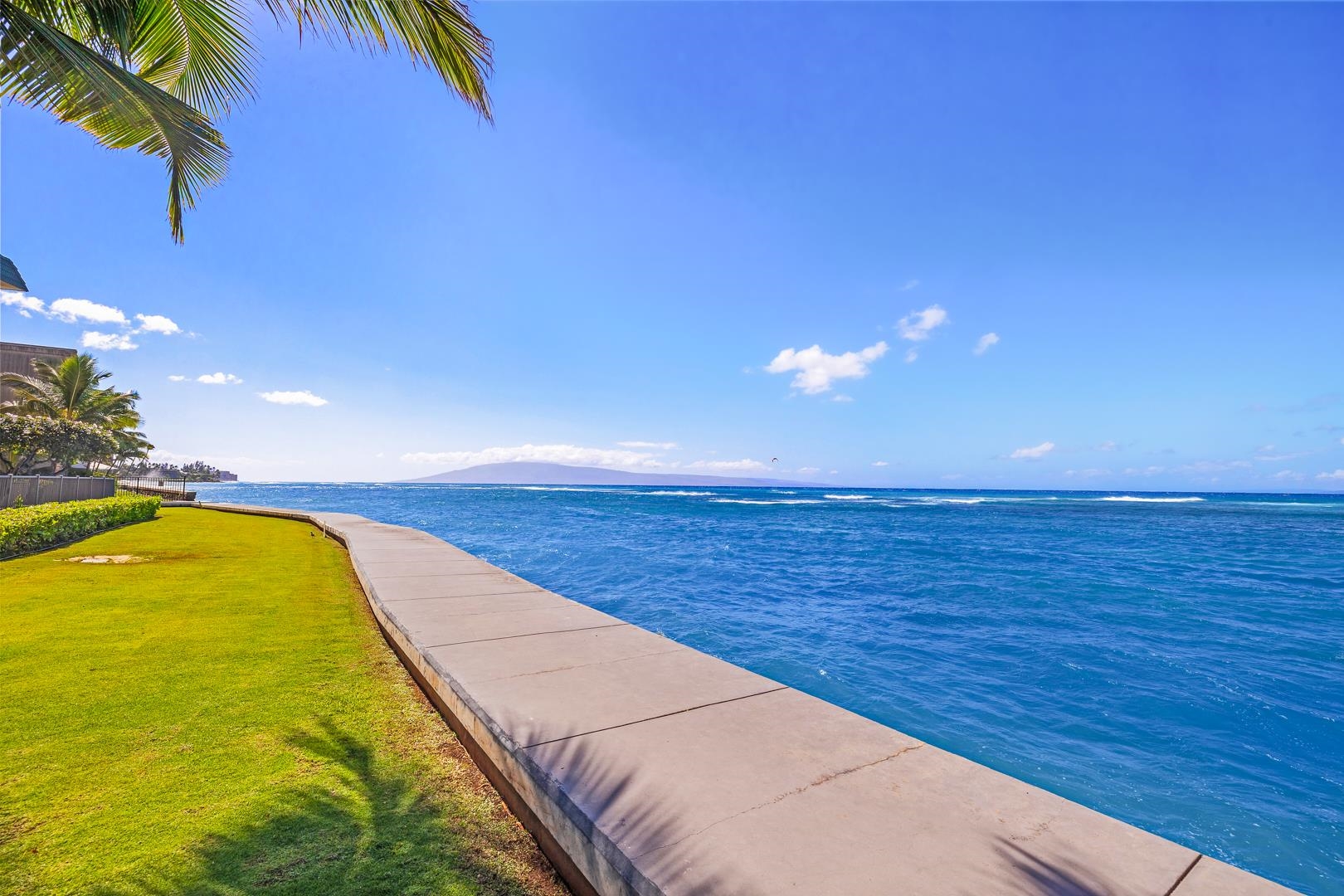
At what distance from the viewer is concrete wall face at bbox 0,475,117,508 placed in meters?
16.2

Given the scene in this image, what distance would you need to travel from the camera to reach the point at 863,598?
45.1ft

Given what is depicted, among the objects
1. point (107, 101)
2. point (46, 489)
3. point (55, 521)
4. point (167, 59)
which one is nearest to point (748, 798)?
point (107, 101)

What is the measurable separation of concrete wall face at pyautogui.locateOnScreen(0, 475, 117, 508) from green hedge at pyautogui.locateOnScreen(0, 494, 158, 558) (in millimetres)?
2173

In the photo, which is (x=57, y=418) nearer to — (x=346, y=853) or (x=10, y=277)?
(x=10, y=277)

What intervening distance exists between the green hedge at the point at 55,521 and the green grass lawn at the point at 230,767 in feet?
22.0

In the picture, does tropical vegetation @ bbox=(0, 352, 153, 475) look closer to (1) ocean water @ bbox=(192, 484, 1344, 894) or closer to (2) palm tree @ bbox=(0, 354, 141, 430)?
(2) palm tree @ bbox=(0, 354, 141, 430)

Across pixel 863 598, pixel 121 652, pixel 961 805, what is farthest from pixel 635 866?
pixel 863 598

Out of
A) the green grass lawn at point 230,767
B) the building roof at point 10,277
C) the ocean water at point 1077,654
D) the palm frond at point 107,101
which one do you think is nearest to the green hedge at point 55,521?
the building roof at point 10,277

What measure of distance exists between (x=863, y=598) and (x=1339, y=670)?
306 inches

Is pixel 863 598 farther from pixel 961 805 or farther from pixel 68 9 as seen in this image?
pixel 68 9

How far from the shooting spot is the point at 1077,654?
31.6 feet

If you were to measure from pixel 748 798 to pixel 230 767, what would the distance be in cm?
295

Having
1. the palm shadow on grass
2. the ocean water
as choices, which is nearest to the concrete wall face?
the ocean water

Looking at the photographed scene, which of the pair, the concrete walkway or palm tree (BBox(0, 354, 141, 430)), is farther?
palm tree (BBox(0, 354, 141, 430))
